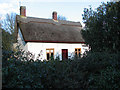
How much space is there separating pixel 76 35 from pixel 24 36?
767 centimetres

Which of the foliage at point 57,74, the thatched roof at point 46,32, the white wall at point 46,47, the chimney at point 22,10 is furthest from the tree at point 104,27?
the chimney at point 22,10

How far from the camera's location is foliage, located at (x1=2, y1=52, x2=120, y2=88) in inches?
139

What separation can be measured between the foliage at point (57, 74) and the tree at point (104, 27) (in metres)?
1.63

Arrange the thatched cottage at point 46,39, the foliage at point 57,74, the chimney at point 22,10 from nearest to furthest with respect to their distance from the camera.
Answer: the foliage at point 57,74, the thatched cottage at point 46,39, the chimney at point 22,10

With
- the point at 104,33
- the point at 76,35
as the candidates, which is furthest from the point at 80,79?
the point at 76,35

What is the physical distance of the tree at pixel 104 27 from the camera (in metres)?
6.30

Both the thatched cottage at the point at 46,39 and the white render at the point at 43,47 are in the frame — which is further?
the thatched cottage at the point at 46,39

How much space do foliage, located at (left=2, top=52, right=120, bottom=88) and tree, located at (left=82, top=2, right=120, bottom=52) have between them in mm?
1633

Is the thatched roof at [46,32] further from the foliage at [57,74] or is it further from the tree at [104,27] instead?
the foliage at [57,74]

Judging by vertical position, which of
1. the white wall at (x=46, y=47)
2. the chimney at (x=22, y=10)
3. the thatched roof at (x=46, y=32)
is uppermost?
the chimney at (x=22, y=10)

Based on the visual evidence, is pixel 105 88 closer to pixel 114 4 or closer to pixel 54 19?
pixel 114 4

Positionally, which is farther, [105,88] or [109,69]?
[109,69]

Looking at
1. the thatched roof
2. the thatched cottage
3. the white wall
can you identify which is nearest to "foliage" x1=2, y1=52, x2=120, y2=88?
the white wall

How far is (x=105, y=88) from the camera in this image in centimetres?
430
